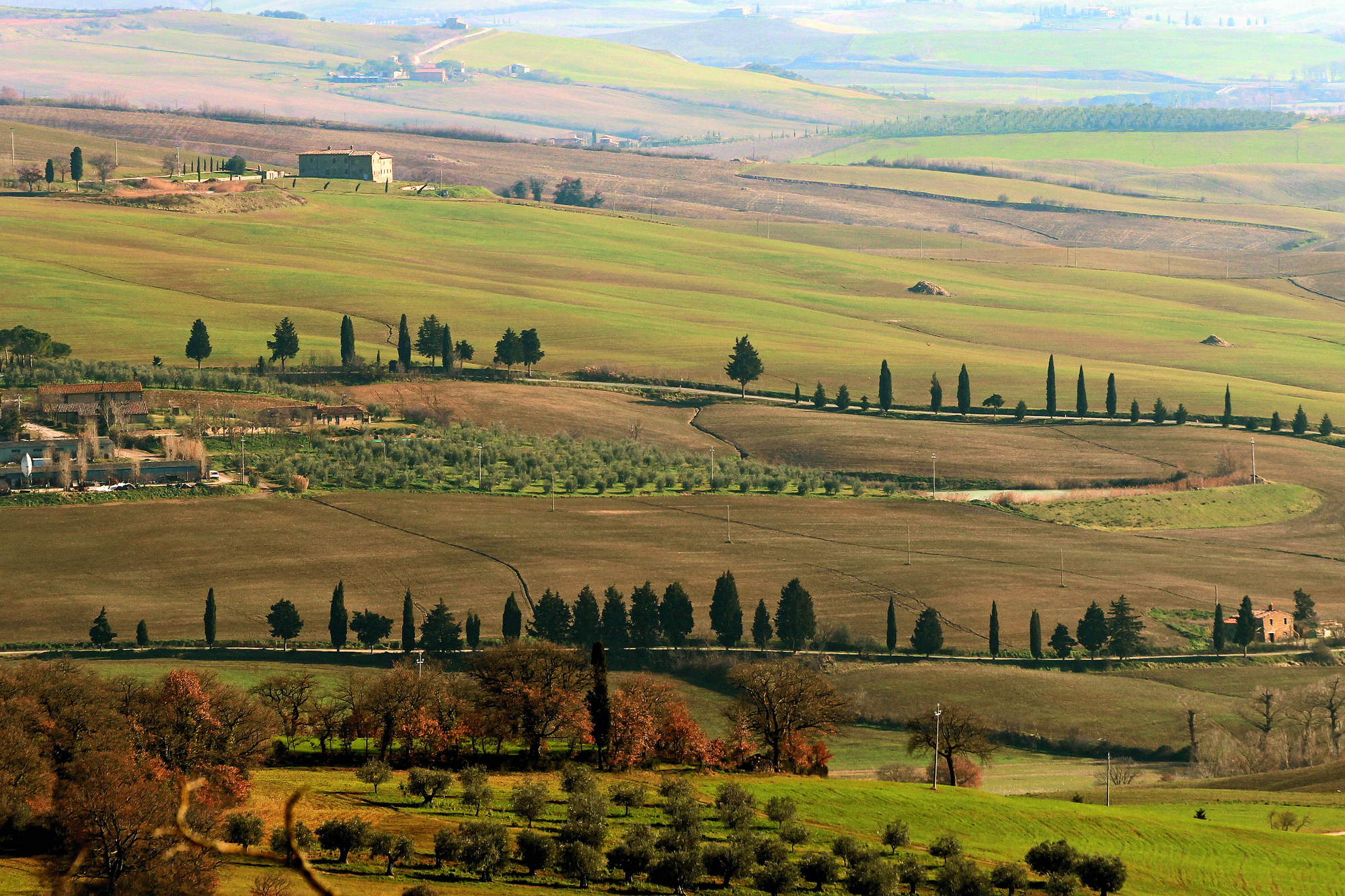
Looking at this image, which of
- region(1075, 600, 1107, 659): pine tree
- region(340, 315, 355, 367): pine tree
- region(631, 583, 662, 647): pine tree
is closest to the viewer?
region(631, 583, 662, 647): pine tree

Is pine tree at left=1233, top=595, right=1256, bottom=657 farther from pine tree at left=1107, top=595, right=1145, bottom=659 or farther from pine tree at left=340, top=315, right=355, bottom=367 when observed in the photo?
pine tree at left=340, top=315, right=355, bottom=367

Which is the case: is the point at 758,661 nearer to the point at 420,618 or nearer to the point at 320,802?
the point at 420,618

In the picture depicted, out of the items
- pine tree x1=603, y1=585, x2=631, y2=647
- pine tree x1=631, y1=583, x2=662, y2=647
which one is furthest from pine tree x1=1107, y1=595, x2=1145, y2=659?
pine tree x1=603, y1=585, x2=631, y2=647

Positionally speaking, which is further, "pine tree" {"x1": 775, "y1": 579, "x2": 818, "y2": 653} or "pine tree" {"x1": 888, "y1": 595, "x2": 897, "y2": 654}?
"pine tree" {"x1": 888, "y1": 595, "x2": 897, "y2": 654}

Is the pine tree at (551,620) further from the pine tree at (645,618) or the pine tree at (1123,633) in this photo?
the pine tree at (1123,633)

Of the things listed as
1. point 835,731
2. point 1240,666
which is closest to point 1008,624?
point 1240,666

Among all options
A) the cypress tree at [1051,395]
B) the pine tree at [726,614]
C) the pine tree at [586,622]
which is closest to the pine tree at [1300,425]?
the cypress tree at [1051,395]

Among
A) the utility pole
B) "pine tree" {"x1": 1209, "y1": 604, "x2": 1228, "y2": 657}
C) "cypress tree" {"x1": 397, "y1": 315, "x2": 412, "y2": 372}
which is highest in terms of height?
"cypress tree" {"x1": 397, "y1": 315, "x2": 412, "y2": 372}
